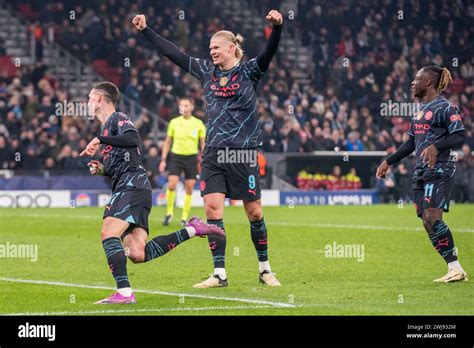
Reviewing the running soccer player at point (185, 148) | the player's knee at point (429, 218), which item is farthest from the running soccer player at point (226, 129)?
the running soccer player at point (185, 148)

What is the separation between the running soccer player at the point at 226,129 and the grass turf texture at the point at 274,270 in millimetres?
827

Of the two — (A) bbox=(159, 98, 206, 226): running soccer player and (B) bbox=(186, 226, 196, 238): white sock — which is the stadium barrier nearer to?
(A) bbox=(159, 98, 206, 226): running soccer player

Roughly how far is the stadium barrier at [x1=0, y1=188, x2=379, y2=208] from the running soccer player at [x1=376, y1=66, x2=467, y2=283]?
17.1m

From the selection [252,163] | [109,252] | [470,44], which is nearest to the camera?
[109,252]

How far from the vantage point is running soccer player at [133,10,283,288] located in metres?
11.4

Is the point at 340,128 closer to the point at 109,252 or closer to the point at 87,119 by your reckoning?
the point at 87,119

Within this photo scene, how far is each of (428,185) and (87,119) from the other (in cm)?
2042

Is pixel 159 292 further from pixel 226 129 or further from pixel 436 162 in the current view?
pixel 436 162

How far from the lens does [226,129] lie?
1150 centimetres

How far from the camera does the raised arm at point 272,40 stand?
1064cm

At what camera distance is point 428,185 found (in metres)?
12.1

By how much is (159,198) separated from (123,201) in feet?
64.6

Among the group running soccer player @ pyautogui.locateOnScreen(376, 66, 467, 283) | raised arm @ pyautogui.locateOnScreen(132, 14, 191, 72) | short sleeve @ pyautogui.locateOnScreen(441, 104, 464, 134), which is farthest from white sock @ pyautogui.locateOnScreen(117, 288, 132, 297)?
short sleeve @ pyautogui.locateOnScreen(441, 104, 464, 134)

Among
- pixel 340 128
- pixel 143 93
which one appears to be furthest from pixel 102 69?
pixel 340 128
